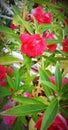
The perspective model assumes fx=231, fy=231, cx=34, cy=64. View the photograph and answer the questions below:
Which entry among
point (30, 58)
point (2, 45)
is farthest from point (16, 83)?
point (2, 45)

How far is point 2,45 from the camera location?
1128mm

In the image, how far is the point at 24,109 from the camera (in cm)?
56

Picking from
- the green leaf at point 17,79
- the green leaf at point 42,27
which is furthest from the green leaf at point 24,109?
the green leaf at point 42,27

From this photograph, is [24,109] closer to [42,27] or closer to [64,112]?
[64,112]

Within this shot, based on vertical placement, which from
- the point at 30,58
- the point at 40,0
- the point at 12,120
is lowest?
the point at 12,120

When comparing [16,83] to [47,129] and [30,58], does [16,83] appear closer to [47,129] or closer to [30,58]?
[30,58]

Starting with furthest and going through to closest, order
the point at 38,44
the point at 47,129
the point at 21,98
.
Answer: the point at 38,44
the point at 21,98
the point at 47,129

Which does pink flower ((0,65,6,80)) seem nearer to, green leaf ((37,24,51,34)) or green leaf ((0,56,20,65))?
green leaf ((0,56,20,65))

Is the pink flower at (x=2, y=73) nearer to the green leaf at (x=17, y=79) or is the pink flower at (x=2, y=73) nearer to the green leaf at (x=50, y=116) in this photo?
the green leaf at (x=17, y=79)

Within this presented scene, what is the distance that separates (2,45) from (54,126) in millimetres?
665

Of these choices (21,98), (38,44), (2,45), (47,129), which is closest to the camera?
(47,129)

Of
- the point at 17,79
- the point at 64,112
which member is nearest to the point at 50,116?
the point at 64,112

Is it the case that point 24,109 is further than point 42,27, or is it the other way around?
point 42,27

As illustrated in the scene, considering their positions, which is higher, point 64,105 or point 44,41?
point 44,41
